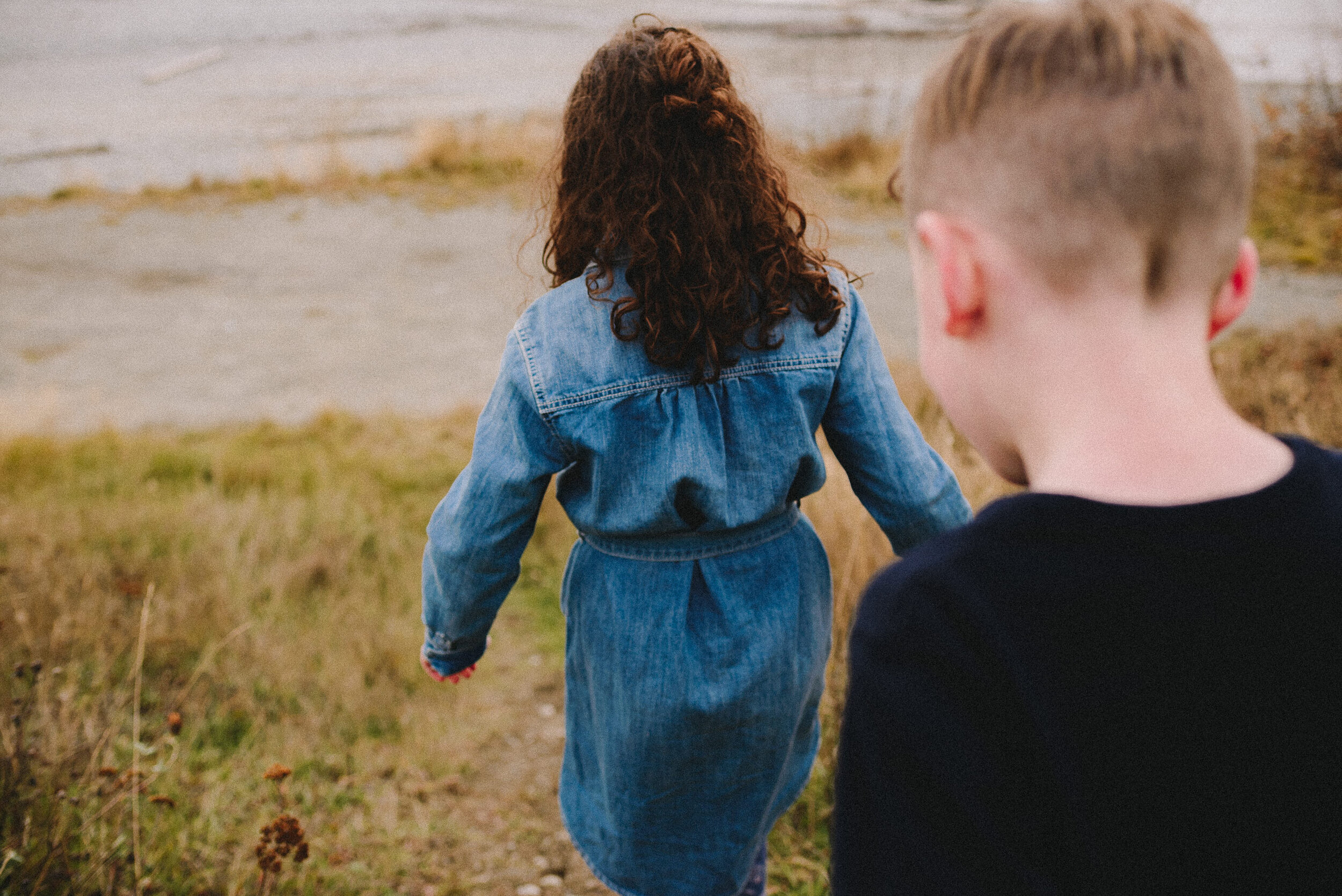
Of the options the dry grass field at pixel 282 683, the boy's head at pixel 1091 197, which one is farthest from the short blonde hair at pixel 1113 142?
the dry grass field at pixel 282 683

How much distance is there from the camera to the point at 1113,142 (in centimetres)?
66

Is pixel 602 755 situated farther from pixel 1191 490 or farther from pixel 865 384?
pixel 1191 490

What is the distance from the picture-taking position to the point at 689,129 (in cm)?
145

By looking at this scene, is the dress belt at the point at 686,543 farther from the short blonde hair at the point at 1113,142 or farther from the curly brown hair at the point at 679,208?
the short blonde hair at the point at 1113,142

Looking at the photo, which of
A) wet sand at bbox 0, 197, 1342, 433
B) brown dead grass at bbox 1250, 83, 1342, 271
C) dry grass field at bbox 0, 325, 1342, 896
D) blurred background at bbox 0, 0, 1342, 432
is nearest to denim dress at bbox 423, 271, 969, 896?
blurred background at bbox 0, 0, 1342, 432

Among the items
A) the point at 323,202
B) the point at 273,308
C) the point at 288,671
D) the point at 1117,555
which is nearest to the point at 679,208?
the point at 1117,555

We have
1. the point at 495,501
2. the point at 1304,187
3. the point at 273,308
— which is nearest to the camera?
the point at 495,501

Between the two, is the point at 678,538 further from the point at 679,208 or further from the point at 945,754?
the point at 945,754

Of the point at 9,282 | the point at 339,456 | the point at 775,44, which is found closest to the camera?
the point at 339,456

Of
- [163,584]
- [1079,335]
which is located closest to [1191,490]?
[1079,335]

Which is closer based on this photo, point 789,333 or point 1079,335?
point 1079,335

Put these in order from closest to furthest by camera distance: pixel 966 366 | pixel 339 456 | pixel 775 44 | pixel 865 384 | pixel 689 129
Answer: pixel 966 366, pixel 689 129, pixel 865 384, pixel 339 456, pixel 775 44

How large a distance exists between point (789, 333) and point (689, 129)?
1.28ft

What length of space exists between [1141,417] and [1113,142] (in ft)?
0.70
